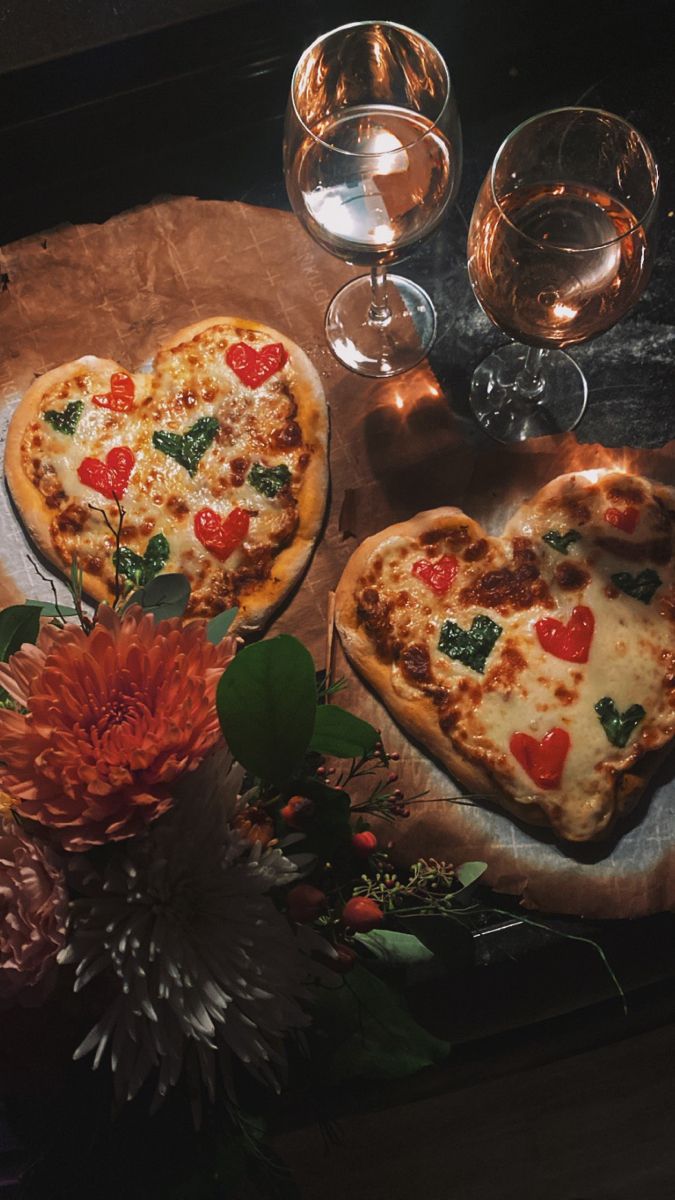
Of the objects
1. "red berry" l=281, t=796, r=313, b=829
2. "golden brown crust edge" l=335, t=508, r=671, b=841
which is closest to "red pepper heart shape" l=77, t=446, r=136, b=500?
"golden brown crust edge" l=335, t=508, r=671, b=841

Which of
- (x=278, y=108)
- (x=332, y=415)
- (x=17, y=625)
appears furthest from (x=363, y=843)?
(x=278, y=108)

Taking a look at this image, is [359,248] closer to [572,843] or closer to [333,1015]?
[572,843]

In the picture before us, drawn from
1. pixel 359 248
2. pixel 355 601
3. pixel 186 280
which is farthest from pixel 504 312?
pixel 186 280

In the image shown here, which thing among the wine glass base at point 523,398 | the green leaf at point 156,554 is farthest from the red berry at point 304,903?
the wine glass base at point 523,398

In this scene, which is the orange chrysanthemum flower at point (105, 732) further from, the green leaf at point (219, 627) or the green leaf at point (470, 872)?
the green leaf at point (470, 872)

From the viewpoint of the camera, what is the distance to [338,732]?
1.51 m

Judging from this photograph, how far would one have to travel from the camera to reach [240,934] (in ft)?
4.26

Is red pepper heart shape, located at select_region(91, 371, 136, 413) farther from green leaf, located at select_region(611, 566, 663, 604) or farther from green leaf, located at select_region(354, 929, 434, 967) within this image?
green leaf, located at select_region(354, 929, 434, 967)

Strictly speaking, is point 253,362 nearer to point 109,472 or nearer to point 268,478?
point 268,478

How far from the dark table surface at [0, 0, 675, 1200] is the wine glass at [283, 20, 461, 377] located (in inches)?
14.1

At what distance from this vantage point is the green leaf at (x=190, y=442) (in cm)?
232

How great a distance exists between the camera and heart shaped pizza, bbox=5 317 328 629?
2281mm

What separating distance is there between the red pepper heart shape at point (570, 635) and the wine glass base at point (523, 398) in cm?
43

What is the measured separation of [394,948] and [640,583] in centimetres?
92
